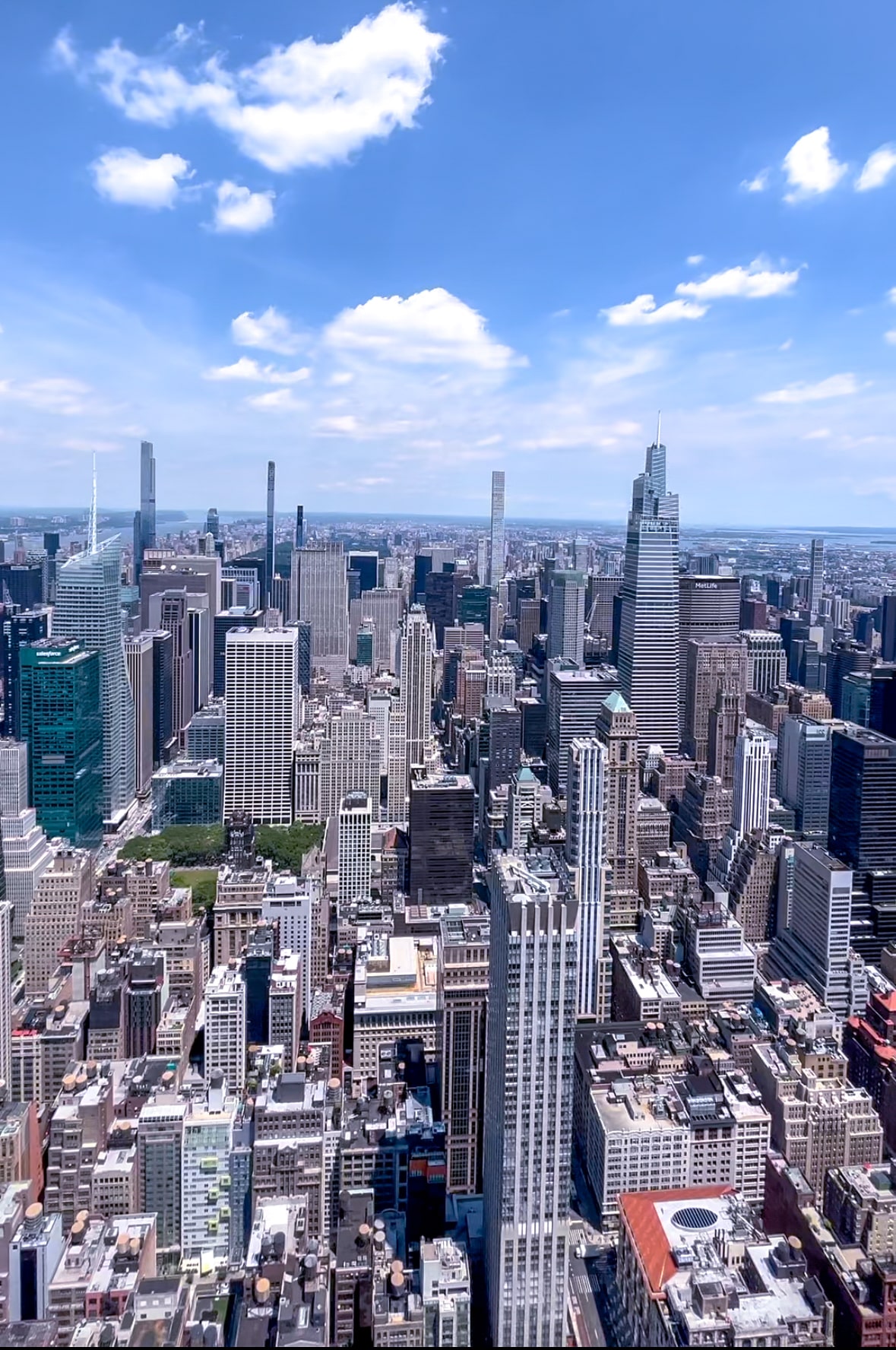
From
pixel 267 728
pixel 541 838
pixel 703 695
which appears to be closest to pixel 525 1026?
pixel 541 838

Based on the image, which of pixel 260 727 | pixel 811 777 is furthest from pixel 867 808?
pixel 260 727

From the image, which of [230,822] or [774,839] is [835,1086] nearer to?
[774,839]

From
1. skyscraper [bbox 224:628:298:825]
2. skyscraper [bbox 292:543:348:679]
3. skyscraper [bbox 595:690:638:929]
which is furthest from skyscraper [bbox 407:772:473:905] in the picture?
skyscraper [bbox 292:543:348:679]

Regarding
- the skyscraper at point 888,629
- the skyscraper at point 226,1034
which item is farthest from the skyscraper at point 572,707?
the skyscraper at point 226,1034

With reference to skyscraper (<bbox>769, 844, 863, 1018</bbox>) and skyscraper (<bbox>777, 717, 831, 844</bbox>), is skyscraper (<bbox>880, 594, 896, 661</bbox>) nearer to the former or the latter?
skyscraper (<bbox>777, 717, 831, 844</bbox>)

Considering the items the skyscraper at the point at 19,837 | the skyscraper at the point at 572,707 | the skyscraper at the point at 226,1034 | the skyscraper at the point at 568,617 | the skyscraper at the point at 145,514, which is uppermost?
the skyscraper at the point at 145,514

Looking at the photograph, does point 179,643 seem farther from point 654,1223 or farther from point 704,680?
point 654,1223

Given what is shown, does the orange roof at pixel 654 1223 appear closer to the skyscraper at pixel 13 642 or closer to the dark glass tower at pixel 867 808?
the dark glass tower at pixel 867 808
